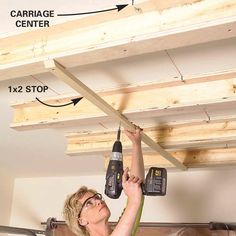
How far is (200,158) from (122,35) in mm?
1828

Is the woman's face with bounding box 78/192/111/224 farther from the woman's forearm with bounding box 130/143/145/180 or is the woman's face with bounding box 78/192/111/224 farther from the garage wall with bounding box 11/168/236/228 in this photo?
the garage wall with bounding box 11/168/236/228

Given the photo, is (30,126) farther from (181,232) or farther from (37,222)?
(37,222)

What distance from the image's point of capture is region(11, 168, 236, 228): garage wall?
333 centimetres

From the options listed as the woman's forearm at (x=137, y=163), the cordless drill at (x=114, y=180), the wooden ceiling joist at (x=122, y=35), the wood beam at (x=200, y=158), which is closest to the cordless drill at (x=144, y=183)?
the cordless drill at (x=114, y=180)

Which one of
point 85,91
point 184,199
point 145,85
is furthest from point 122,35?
point 184,199

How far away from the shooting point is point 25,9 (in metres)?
1.49

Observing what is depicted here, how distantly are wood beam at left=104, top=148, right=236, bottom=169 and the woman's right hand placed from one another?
1.41 metres

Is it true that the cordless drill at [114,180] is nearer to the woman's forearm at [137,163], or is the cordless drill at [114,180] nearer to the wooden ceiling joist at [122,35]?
the woman's forearm at [137,163]

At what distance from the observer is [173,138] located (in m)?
2.57

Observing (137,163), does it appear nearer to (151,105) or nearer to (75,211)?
(151,105)

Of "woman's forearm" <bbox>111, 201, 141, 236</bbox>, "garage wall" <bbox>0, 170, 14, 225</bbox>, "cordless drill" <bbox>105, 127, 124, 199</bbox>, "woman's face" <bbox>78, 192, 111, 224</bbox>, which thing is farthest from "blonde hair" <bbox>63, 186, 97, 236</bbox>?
"garage wall" <bbox>0, 170, 14, 225</bbox>

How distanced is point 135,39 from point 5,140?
78.8 inches

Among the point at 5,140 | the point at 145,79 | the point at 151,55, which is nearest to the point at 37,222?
the point at 5,140

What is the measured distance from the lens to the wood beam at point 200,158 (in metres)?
2.91
